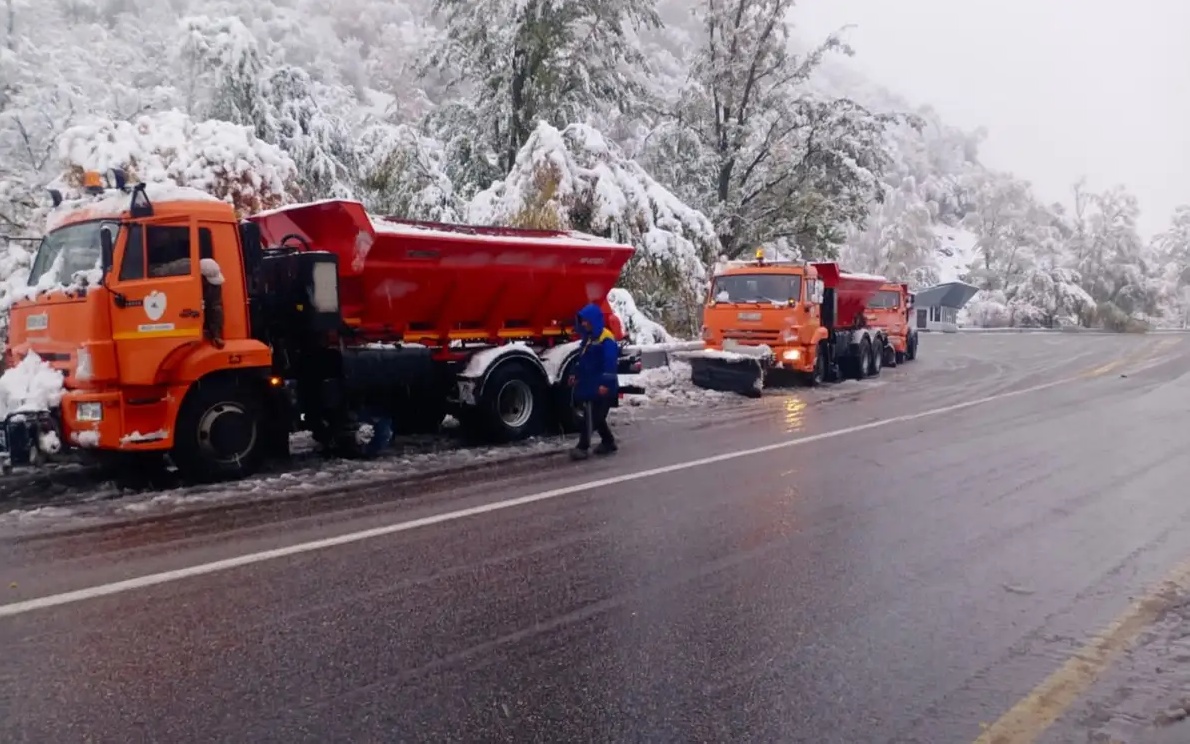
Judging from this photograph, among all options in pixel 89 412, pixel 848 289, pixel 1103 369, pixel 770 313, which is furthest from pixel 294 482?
pixel 1103 369

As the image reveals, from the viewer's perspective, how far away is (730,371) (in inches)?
700

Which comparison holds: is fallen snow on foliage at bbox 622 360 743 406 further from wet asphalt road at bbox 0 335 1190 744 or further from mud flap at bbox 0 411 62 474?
mud flap at bbox 0 411 62 474

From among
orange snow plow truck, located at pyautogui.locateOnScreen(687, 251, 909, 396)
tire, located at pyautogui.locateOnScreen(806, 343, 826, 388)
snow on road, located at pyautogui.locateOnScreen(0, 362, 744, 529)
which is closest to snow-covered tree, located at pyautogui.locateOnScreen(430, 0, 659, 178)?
orange snow plow truck, located at pyautogui.locateOnScreen(687, 251, 909, 396)

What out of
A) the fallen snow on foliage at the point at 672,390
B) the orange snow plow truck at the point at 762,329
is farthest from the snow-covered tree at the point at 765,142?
the fallen snow on foliage at the point at 672,390

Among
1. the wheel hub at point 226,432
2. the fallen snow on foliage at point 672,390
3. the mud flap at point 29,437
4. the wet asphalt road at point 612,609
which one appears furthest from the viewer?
the fallen snow on foliage at point 672,390

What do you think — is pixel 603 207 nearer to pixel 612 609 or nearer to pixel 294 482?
pixel 294 482

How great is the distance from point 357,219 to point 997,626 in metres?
7.60

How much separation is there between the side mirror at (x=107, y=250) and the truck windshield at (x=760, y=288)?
43.1 feet

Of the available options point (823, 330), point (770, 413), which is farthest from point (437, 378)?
point (823, 330)

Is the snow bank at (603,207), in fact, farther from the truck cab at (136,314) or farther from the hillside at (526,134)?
the truck cab at (136,314)

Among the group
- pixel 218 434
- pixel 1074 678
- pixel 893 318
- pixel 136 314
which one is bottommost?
pixel 1074 678

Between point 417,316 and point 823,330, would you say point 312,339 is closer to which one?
point 417,316

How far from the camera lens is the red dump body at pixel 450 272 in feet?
34.1

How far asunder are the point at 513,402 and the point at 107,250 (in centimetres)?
500
